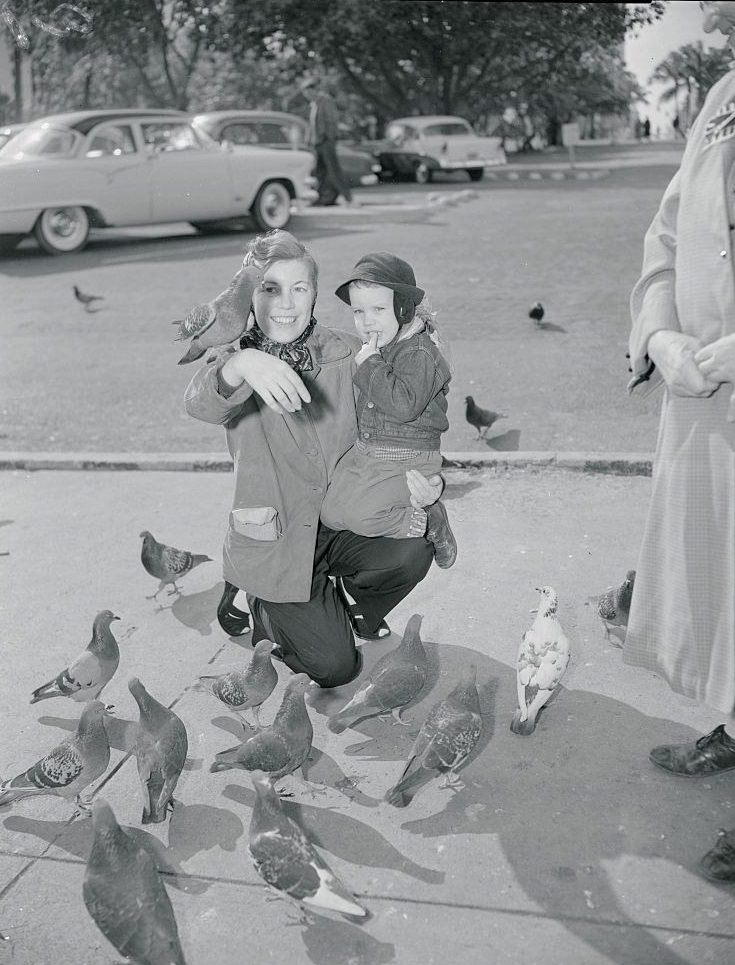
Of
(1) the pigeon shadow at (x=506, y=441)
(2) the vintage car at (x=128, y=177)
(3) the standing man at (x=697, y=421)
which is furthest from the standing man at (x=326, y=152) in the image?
(3) the standing man at (x=697, y=421)

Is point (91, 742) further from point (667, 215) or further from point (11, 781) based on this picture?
point (667, 215)

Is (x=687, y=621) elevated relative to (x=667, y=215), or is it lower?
lower

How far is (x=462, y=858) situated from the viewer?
2842 mm

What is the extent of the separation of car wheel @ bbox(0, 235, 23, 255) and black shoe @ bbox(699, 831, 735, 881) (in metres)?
13.1

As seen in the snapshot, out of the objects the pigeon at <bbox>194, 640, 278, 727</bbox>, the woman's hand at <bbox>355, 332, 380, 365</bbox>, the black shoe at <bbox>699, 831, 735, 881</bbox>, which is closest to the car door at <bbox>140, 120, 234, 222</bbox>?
the woman's hand at <bbox>355, 332, 380, 365</bbox>

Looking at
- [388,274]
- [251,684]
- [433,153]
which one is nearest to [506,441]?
[388,274]

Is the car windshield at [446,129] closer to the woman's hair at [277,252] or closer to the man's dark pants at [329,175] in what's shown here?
the man's dark pants at [329,175]

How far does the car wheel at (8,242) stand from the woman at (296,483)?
38.2ft

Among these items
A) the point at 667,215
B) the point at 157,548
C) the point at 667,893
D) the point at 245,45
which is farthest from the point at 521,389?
the point at 245,45

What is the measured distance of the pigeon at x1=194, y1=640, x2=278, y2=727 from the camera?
11.2 feet

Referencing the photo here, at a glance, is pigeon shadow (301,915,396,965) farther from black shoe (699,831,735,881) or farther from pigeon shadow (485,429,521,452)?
pigeon shadow (485,429,521,452)

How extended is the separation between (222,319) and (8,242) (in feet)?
40.1

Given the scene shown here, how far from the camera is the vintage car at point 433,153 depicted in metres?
24.7

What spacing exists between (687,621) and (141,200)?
42.4ft
